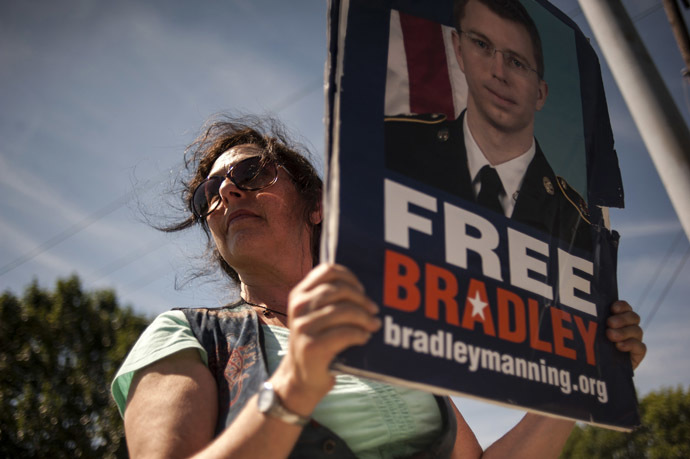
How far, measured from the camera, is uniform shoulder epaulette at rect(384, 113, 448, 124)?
45.8 inches

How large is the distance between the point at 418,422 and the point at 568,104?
1.09m

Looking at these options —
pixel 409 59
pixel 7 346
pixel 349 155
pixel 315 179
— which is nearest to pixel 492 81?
pixel 409 59

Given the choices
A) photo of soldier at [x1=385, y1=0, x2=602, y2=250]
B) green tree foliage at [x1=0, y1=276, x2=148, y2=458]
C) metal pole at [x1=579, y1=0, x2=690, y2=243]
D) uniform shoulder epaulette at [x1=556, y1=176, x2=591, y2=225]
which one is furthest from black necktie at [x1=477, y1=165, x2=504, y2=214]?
green tree foliage at [x1=0, y1=276, x2=148, y2=458]

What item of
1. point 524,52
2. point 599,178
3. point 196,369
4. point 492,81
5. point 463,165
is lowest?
point 196,369

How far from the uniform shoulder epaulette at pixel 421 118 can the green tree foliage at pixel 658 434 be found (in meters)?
25.4

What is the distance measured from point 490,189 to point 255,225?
780 mm

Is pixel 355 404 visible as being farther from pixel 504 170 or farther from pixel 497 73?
pixel 497 73

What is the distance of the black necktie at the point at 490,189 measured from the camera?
1.29 metres

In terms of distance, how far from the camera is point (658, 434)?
2452 cm

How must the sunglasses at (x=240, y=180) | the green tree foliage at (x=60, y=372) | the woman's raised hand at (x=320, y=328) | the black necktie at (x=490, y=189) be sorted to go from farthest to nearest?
the green tree foliage at (x=60, y=372)
the sunglasses at (x=240, y=180)
the black necktie at (x=490, y=189)
the woman's raised hand at (x=320, y=328)

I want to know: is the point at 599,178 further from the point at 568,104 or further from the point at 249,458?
the point at 249,458

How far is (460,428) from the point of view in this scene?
→ 175 centimetres

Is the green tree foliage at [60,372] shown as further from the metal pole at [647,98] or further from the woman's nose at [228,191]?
the metal pole at [647,98]

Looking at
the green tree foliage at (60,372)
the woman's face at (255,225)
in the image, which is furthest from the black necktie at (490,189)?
the green tree foliage at (60,372)
